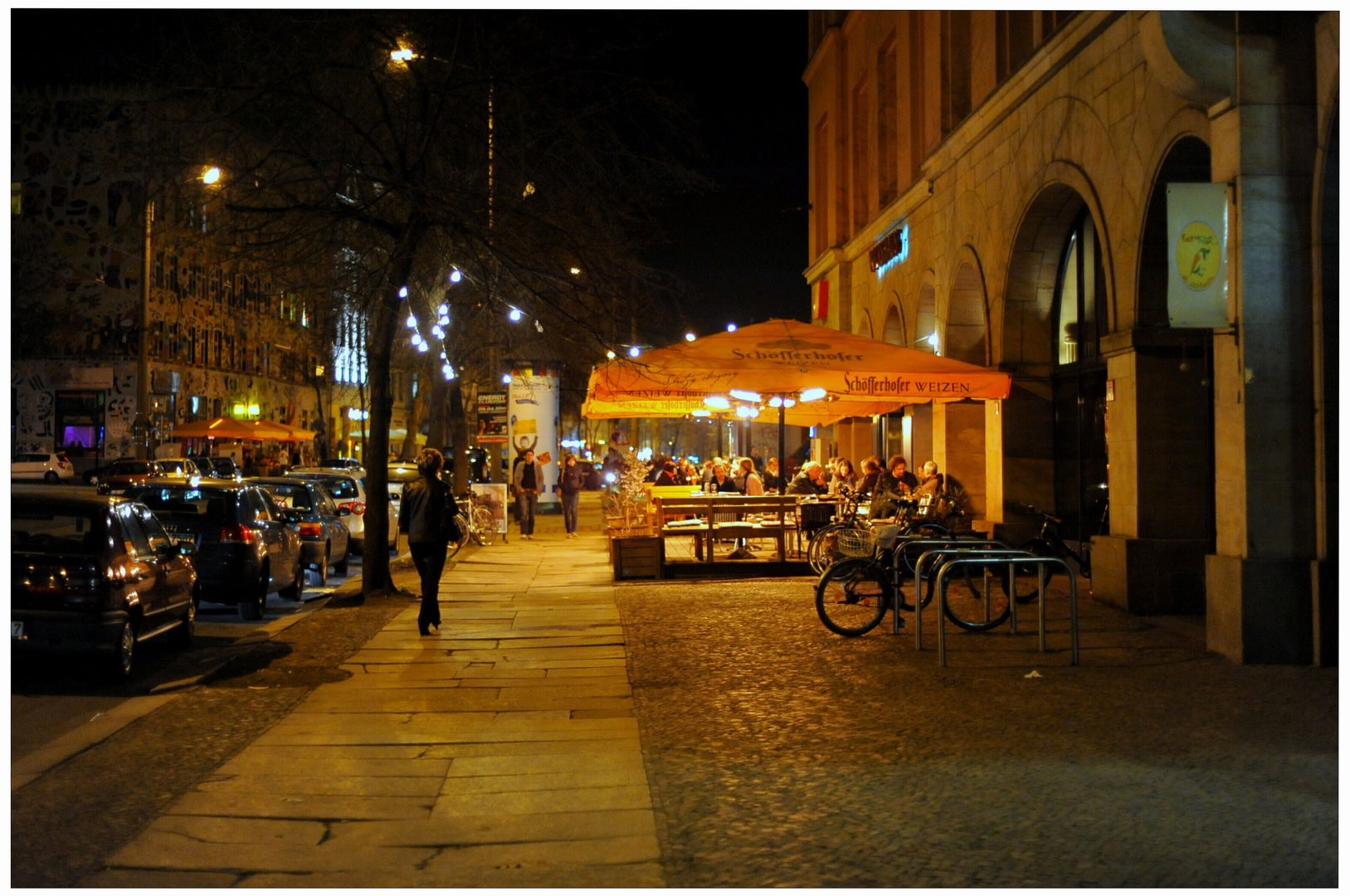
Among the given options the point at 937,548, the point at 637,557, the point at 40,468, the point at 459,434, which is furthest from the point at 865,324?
the point at 40,468

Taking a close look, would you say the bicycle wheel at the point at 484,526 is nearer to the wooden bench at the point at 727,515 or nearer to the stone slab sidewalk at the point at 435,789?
the wooden bench at the point at 727,515

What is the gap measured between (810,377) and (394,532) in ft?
41.3

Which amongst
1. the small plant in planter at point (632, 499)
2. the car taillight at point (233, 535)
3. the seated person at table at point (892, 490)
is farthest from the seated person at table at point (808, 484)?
the car taillight at point (233, 535)

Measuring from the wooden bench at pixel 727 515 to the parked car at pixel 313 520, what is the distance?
5.11m

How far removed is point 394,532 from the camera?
81.4ft

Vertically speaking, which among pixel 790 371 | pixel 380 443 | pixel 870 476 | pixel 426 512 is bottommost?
pixel 426 512

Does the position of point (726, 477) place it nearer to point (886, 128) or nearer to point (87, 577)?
point (886, 128)

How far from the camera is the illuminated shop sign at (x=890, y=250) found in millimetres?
24547

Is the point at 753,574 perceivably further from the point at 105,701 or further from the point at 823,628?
the point at 105,701

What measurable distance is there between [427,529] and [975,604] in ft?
19.6

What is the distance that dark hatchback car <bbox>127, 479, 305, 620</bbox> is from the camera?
1362cm

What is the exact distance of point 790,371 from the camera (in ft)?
49.4

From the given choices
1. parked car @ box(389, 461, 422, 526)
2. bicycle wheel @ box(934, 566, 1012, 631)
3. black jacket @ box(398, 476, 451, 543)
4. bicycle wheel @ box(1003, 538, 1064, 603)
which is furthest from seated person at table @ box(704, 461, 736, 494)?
black jacket @ box(398, 476, 451, 543)

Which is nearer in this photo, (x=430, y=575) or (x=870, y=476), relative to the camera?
(x=430, y=575)
